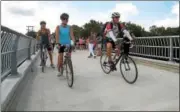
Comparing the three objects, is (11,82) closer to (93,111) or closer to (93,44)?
(93,111)

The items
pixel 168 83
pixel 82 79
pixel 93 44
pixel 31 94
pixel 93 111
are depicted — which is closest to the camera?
pixel 93 111

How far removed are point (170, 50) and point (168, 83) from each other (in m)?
3.91

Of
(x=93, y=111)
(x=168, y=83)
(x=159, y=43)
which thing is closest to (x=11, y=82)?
(x=93, y=111)

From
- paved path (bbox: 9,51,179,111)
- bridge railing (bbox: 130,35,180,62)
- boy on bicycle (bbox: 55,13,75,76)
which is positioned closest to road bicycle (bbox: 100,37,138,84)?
paved path (bbox: 9,51,179,111)

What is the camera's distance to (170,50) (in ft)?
36.5

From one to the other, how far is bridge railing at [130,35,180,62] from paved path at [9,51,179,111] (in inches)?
107

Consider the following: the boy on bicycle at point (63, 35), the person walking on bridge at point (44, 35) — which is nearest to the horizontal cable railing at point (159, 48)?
the person walking on bridge at point (44, 35)

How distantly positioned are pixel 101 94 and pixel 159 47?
21.1 feet

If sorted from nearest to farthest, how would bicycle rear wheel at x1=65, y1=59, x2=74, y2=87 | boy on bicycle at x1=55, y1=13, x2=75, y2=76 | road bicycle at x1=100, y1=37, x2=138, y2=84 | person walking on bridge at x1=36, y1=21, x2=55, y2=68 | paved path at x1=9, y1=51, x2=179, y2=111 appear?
paved path at x1=9, y1=51, x2=179, y2=111 → bicycle rear wheel at x1=65, y1=59, x2=74, y2=87 → road bicycle at x1=100, y1=37, x2=138, y2=84 → boy on bicycle at x1=55, y1=13, x2=75, y2=76 → person walking on bridge at x1=36, y1=21, x2=55, y2=68

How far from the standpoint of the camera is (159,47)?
1210cm

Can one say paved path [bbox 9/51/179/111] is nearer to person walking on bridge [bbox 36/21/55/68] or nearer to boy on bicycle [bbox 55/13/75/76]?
boy on bicycle [bbox 55/13/75/76]

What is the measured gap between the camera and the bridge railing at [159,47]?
10898 mm

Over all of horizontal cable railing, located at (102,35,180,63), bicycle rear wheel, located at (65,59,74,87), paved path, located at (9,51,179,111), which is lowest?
paved path, located at (9,51,179,111)

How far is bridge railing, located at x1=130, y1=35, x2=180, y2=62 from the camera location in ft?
35.8
